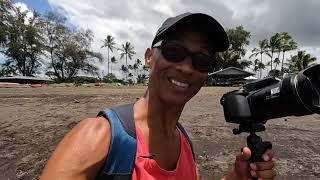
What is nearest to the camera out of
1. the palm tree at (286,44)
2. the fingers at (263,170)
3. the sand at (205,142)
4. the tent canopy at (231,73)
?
the fingers at (263,170)

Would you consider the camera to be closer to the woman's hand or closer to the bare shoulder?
the woman's hand

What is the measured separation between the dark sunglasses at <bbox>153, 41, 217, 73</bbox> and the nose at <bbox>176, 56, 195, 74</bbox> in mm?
14

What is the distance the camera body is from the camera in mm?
1758

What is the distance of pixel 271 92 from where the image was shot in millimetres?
1873

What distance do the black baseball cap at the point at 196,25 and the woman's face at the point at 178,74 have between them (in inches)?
1.6

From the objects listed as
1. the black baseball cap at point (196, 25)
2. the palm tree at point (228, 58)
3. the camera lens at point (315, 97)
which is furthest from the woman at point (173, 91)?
the palm tree at point (228, 58)

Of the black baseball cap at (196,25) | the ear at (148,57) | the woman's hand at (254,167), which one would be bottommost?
the woman's hand at (254,167)

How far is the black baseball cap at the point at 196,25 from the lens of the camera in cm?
195

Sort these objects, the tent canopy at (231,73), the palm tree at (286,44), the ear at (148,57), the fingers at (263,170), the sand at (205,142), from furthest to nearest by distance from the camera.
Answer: the palm tree at (286,44)
the tent canopy at (231,73)
the sand at (205,142)
the ear at (148,57)
the fingers at (263,170)

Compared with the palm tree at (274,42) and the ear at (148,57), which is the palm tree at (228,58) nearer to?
the palm tree at (274,42)

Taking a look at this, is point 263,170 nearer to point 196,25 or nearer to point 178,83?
point 178,83

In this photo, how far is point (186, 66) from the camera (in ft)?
6.56

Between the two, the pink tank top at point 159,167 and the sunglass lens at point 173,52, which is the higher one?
the sunglass lens at point 173,52

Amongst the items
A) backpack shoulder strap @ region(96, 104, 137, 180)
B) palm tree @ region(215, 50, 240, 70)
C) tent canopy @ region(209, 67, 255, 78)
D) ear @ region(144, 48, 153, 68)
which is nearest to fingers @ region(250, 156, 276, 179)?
backpack shoulder strap @ region(96, 104, 137, 180)
